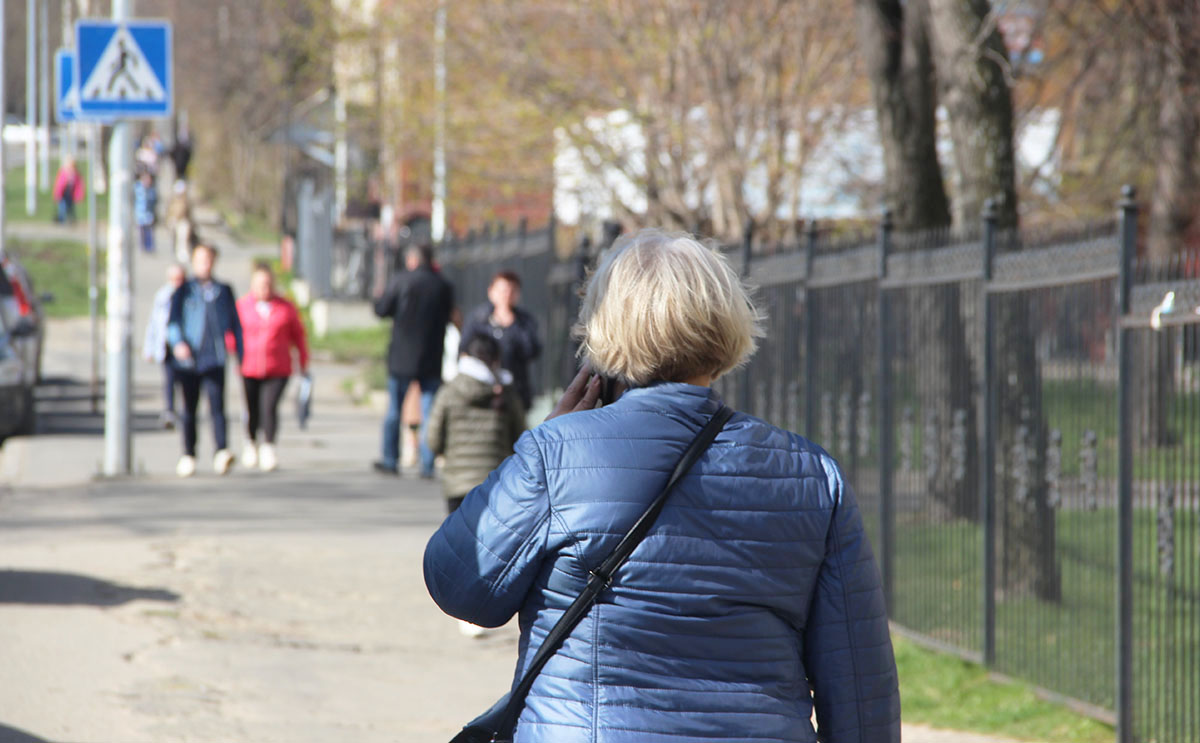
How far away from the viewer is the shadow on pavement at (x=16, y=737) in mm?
5407

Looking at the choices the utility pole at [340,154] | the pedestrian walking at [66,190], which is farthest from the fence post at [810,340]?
the pedestrian walking at [66,190]

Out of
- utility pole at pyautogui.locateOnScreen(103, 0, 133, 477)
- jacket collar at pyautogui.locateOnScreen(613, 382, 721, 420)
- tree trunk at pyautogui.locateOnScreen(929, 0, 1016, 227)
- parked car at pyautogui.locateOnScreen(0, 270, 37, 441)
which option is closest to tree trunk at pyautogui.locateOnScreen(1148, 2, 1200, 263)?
tree trunk at pyautogui.locateOnScreen(929, 0, 1016, 227)

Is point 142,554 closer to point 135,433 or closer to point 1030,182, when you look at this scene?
point 135,433

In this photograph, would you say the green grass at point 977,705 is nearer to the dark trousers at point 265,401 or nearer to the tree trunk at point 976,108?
the tree trunk at point 976,108

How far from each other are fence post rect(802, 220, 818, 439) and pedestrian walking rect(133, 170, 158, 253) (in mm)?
30553

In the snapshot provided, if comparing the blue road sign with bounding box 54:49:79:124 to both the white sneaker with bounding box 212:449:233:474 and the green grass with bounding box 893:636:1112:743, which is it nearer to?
the white sneaker with bounding box 212:449:233:474

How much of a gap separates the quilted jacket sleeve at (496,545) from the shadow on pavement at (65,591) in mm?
5503

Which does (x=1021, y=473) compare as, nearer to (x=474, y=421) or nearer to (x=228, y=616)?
(x=474, y=421)

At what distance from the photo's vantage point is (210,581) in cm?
836

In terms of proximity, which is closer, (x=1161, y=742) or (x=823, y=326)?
(x=1161, y=742)

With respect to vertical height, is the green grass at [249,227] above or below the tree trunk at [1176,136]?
above

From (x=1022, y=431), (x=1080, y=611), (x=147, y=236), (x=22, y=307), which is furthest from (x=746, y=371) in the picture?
(x=147, y=236)

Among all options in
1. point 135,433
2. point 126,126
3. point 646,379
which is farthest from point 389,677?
point 135,433

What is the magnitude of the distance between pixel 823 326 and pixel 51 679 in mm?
4392
